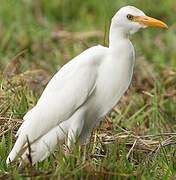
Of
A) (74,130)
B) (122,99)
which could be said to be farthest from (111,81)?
(122,99)

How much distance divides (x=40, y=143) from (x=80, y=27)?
417 centimetres

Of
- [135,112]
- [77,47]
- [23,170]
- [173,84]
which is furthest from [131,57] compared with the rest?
[77,47]

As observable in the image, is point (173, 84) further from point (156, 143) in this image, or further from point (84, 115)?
point (84, 115)

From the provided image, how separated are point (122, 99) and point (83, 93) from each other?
6.79 feet

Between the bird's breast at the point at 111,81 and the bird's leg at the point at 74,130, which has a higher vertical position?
the bird's breast at the point at 111,81

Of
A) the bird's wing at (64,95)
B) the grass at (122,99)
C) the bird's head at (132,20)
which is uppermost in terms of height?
the bird's head at (132,20)

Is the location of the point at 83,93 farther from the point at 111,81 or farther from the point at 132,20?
the point at 132,20

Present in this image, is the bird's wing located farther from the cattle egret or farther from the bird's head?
the bird's head

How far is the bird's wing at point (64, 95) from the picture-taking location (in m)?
4.39

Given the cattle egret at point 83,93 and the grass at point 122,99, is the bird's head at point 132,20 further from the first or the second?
the grass at point 122,99

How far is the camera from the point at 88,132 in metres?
4.53

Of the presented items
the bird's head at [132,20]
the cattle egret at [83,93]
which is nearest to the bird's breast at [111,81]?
the cattle egret at [83,93]

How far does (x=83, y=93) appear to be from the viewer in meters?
4.38

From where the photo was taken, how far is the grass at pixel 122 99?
4.39 metres
